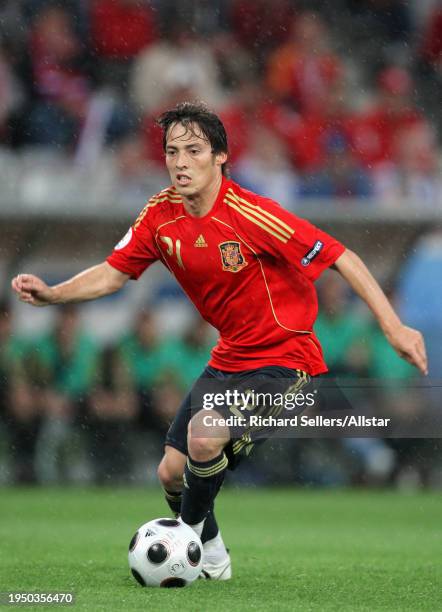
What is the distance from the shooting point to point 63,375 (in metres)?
12.5

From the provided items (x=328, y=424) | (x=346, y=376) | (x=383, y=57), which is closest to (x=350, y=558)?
(x=328, y=424)

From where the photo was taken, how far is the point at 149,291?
530 inches

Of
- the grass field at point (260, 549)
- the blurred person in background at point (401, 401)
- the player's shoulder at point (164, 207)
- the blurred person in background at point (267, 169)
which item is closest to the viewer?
the grass field at point (260, 549)

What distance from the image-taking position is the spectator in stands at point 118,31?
14.6 meters

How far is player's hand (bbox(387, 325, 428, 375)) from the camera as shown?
5.41m

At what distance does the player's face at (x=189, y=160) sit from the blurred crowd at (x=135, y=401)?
625 centimetres

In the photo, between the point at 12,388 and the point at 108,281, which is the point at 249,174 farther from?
the point at 108,281

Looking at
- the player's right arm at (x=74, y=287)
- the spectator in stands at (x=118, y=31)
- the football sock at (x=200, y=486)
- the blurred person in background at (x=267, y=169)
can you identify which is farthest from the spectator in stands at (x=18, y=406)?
the football sock at (x=200, y=486)

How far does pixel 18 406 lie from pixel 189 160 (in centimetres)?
A: 671

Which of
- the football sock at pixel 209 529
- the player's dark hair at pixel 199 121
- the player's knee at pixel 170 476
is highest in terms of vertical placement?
the player's dark hair at pixel 199 121

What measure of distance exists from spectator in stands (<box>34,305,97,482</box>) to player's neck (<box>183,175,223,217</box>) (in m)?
6.29

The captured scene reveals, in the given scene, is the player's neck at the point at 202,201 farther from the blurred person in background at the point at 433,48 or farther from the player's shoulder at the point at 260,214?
the blurred person in background at the point at 433,48

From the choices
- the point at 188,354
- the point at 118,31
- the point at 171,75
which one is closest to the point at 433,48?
the point at 171,75

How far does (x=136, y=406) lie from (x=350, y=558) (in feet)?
16.6
